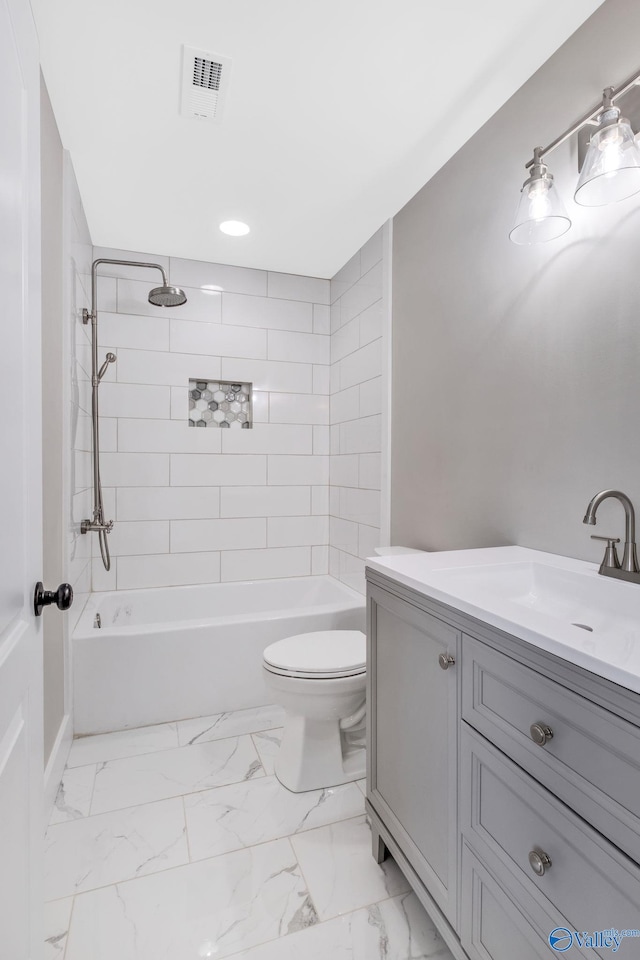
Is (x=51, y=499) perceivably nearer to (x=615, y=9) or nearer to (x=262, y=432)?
(x=262, y=432)

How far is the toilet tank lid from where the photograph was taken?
66.9 inches

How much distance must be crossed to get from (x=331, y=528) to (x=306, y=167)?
1.95 m

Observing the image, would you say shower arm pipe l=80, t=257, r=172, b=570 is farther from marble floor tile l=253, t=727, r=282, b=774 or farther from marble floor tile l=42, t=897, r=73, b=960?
marble floor tile l=42, t=897, r=73, b=960

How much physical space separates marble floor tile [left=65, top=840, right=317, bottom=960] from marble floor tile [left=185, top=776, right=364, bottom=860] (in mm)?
80

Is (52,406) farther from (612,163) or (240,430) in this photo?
(612,163)

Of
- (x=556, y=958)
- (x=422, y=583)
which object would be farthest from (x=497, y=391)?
(x=556, y=958)

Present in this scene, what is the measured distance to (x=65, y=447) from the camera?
74.4 inches

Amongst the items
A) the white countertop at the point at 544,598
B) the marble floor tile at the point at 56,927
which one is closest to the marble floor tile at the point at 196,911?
the marble floor tile at the point at 56,927

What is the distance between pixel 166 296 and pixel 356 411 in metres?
1.15

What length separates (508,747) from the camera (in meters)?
0.88

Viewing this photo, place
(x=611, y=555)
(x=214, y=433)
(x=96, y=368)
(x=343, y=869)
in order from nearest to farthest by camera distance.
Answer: (x=611, y=555) < (x=343, y=869) < (x=96, y=368) < (x=214, y=433)

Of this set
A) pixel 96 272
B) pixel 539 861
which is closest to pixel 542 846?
pixel 539 861

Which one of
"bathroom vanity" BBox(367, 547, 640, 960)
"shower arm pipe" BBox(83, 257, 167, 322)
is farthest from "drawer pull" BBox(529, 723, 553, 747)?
"shower arm pipe" BBox(83, 257, 167, 322)

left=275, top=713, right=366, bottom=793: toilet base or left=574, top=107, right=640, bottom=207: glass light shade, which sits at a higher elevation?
left=574, top=107, right=640, bottom=207: glass light shade
